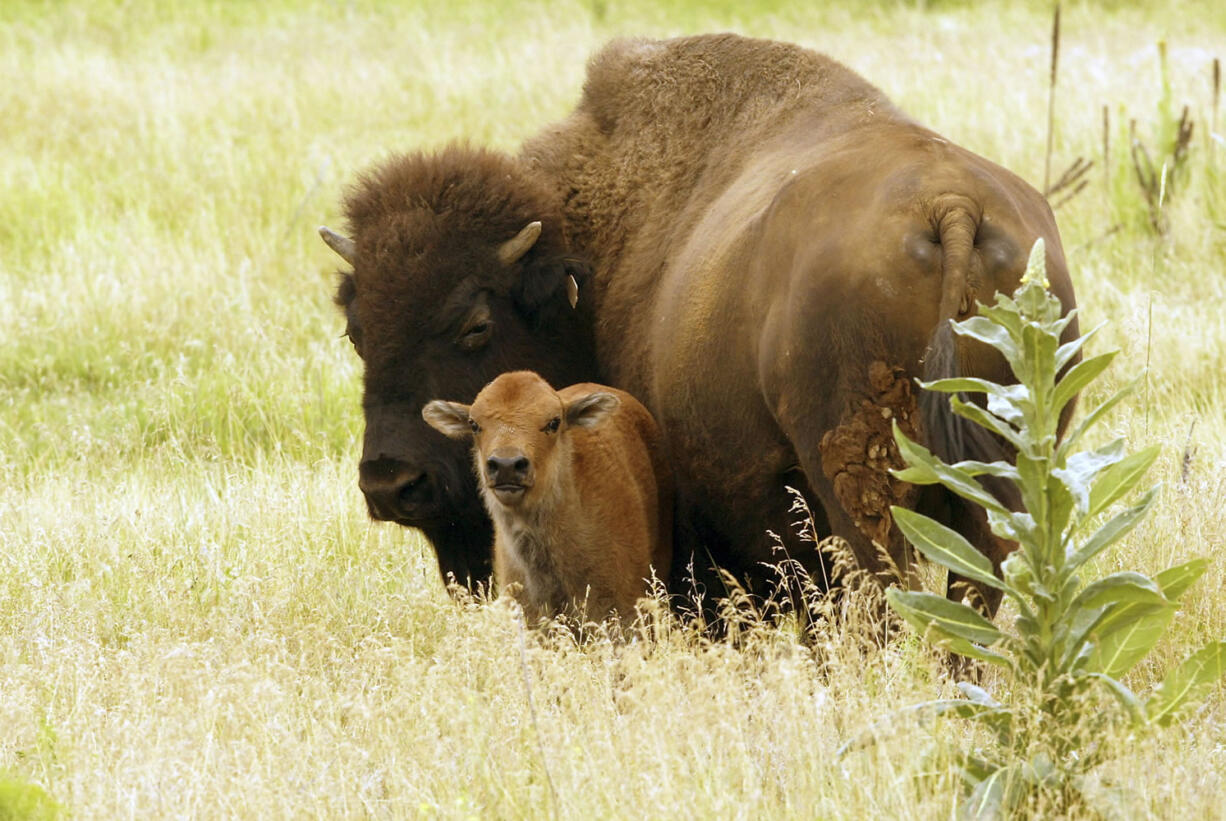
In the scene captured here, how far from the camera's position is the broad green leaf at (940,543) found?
3625 millimetres

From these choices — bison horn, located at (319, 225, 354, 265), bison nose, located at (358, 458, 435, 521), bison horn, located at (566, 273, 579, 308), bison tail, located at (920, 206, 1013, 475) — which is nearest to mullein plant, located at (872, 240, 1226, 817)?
bison tail, located at (920, 206, 1013, 475)

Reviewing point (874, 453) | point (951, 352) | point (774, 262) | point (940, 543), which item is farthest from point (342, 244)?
point (940, 543)

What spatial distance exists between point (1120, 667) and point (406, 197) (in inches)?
120

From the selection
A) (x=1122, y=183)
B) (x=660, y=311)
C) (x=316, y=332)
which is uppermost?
(x=660, y=311)

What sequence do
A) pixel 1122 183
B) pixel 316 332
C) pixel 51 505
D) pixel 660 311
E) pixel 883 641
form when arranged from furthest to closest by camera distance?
pixel 1122 183 → pixel 316 332 → pixel 51 505 → pixel 660 311 → pixel 883 641

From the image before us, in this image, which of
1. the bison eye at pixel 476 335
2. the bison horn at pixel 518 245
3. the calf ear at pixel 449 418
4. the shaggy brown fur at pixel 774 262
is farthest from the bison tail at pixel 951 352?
the bison eye at pixel 476 335

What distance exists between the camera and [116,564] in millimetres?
6059

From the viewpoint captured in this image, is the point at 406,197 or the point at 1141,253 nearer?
the point at 406,197

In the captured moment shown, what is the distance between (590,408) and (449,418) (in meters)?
0.44

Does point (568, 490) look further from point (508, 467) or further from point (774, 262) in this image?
point (774, 262)

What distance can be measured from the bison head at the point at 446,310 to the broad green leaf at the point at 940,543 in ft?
6.91

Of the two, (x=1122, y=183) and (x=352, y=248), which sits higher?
(x=352, y=248)

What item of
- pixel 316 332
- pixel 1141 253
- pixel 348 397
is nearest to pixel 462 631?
pixel 348 397

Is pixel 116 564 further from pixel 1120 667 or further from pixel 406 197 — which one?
pixel 1120 667
